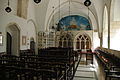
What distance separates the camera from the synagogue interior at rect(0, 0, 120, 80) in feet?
14.6

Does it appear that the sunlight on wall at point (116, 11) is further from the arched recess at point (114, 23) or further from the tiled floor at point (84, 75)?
the tiled floor at point (84, 75)

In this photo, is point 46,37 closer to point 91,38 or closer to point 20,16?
point 20,16

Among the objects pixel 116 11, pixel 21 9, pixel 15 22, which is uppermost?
pixel 21 9

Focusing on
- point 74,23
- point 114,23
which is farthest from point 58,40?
point 114,23

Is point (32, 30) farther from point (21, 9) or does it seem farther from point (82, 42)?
point (82, 42)

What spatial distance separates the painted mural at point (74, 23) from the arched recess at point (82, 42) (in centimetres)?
148

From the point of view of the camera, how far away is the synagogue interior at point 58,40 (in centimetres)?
446

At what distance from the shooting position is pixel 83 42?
21094mm

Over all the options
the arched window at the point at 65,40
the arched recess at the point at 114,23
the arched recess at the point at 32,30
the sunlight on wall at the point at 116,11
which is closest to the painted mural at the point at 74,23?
the arched window at the point at 65,40

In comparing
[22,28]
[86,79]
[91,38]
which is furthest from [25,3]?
[91,38]

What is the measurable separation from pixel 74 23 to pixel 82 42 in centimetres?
325

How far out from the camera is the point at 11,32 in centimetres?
1214

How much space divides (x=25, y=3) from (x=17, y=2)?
0.78m

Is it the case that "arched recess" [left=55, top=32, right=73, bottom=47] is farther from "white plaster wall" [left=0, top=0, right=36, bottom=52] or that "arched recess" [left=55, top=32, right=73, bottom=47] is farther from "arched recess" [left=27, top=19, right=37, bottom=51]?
"white plaster wall" [left=0, top=0, right=36, bottom=52]
